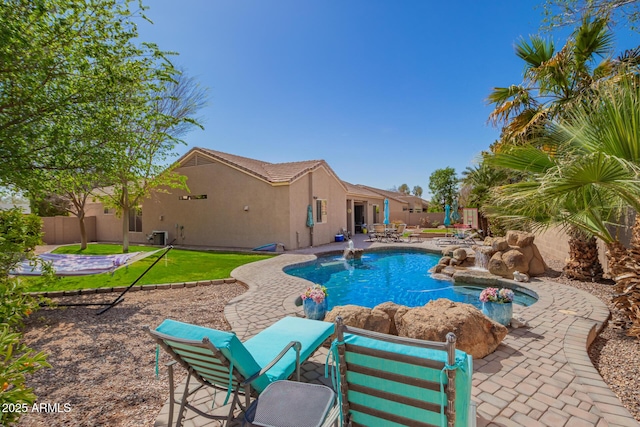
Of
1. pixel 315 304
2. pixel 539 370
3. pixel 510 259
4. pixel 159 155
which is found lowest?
pixel 539 370

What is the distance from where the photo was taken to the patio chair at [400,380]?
79.2 inches

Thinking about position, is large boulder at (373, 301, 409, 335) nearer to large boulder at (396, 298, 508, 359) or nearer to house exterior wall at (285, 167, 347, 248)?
large boulder at (396, 298, 508, 359)

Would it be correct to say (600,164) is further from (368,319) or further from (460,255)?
(460,255)

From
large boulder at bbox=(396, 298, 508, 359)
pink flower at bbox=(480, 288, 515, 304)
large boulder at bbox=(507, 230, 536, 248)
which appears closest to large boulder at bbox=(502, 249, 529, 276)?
large boulder at bbox=(507, 230, 536, 248)

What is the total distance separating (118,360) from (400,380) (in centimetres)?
464

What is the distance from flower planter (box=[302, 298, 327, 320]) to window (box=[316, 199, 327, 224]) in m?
14.0

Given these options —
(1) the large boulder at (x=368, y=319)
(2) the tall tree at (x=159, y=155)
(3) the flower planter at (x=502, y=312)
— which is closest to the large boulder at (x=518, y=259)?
(3) the flower planter at (x=502, y=312)

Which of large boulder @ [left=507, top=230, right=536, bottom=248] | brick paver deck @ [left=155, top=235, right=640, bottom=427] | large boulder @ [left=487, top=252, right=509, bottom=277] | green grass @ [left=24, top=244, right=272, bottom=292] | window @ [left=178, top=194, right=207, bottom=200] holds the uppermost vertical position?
window @ [left=178, top=194, right=207, bottom=200]

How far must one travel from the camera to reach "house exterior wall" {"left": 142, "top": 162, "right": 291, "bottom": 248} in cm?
1777

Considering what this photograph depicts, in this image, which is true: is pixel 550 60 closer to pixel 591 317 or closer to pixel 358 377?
pixel 591 317

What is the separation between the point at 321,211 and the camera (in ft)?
67.3

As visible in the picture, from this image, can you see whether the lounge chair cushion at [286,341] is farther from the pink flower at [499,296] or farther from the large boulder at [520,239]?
the large boulder at [520,239]

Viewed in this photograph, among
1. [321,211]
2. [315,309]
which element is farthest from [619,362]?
[321,211]

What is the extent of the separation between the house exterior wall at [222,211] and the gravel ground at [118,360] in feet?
32.8
